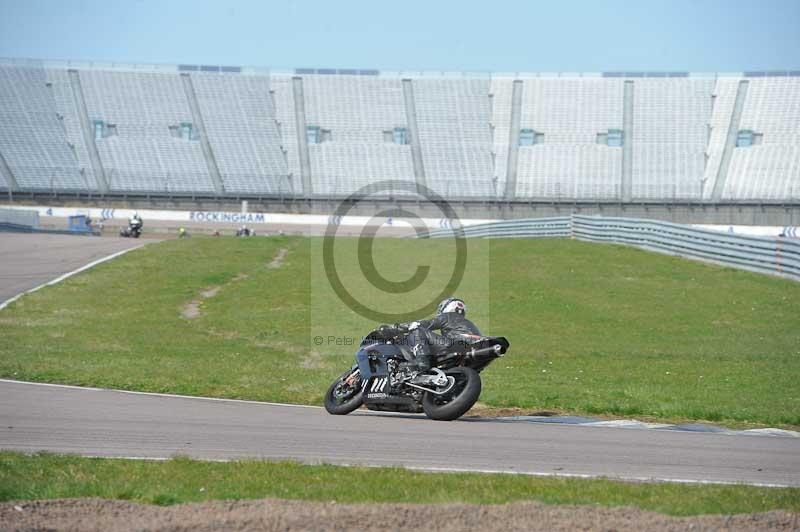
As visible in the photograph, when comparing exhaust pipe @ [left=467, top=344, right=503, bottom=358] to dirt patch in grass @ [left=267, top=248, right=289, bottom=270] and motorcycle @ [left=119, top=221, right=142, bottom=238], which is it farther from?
motorcycle @ [left=119, top=221, right=142, bottom=238]

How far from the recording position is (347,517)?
20.8 feet

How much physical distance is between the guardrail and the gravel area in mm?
19383

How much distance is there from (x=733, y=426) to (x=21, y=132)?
209 feet

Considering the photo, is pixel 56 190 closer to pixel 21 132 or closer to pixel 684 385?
pixel 21 132

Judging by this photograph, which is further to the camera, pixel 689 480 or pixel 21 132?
pixel 21 132

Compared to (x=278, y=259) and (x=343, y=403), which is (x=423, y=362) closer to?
(x=343, y=403)

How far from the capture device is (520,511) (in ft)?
21.2

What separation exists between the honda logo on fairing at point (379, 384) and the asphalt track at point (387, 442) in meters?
0.36

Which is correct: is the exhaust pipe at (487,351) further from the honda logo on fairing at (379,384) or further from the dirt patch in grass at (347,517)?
the dirt patch in grass at (347,517)

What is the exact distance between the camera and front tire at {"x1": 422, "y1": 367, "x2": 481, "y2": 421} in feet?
35.5

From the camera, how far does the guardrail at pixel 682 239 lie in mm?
25047

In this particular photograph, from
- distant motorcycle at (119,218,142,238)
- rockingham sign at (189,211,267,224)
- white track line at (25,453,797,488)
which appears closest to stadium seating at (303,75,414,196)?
rockingham sign at (189,211,267,224)

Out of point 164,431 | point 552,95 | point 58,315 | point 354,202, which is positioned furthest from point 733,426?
point 552,95

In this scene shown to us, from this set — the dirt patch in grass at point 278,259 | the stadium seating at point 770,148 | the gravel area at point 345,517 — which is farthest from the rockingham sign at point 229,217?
the gravel area at point 345,517
